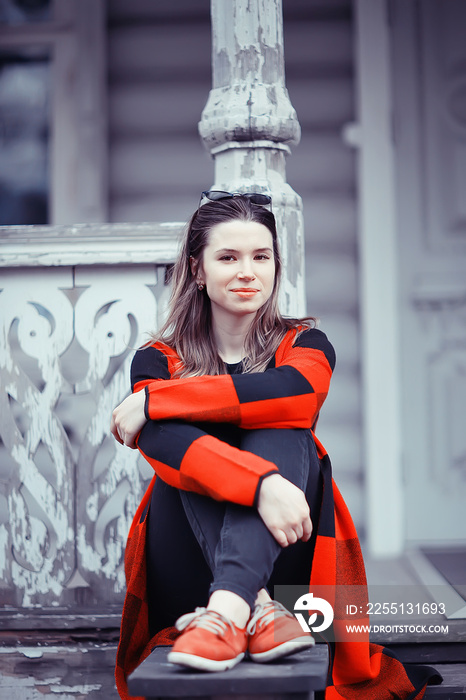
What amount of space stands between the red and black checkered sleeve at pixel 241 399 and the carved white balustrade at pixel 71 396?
2.10 feet

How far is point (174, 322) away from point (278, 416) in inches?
18.5

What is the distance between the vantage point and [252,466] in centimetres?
151

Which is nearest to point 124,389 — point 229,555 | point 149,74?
point 229,555

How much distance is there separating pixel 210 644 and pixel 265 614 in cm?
15

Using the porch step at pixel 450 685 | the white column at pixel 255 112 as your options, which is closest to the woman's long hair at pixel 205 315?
the white column at pixel 255 112

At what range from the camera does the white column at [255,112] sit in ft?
7.21

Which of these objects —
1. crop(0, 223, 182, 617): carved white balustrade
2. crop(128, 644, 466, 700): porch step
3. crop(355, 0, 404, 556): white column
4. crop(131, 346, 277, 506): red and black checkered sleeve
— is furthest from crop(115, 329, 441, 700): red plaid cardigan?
crop(355, 0, 404, 556): white column

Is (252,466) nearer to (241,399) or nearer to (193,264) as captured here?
(241,399)

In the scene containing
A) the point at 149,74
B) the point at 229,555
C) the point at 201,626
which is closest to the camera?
the point at 201,626

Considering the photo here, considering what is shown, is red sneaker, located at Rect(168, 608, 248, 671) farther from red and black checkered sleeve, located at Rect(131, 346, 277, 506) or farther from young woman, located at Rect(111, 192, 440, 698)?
red and black checkered sleeve, located at Rect(131, 346, 277, 506)

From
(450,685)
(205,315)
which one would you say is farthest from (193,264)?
(450,685)

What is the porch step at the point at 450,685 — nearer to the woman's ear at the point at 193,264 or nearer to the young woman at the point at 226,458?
the young woman at the point at 226,458

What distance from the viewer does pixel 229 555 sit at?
1.45m

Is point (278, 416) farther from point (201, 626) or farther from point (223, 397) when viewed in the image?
point (201, 626)
